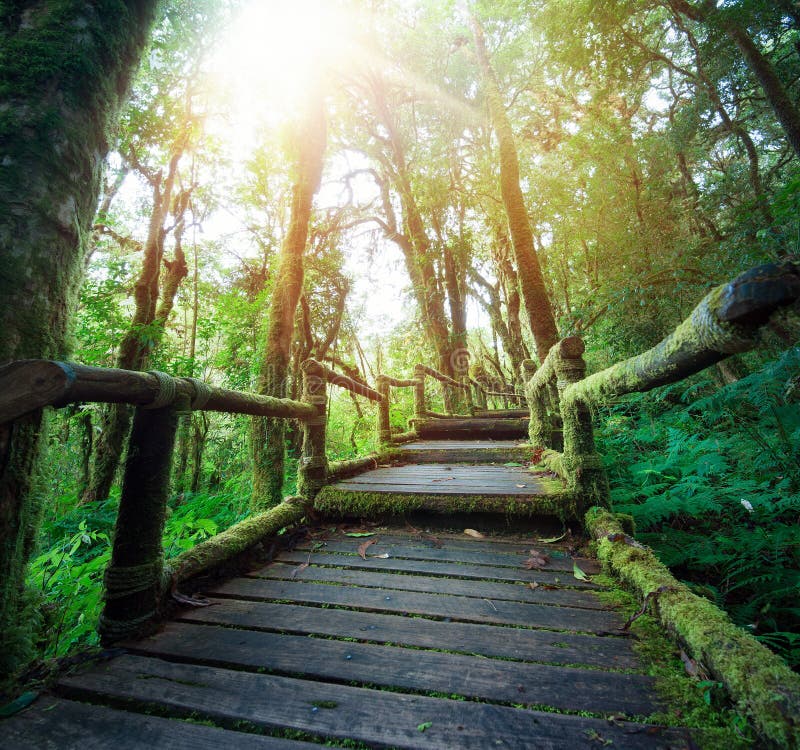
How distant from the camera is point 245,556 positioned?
2.32 meters

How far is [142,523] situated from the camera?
64.4 inches

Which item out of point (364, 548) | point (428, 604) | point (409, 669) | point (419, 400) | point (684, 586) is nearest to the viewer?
point (409, 669)

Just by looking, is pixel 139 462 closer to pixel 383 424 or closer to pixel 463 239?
pixel 383 424

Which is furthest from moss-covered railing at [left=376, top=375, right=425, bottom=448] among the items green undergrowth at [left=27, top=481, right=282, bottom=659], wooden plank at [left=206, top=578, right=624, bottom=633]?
wooden plank at [left=206, top=578, right=624, bottom=633]

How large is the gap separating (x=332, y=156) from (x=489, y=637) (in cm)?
1477

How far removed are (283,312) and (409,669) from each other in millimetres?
5522

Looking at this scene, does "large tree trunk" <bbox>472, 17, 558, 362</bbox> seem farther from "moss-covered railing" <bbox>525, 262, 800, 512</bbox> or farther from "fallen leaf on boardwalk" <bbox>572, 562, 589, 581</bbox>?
"fallen leaf on boardwalk" <bbox>572, 562, 589, 581</bbox>

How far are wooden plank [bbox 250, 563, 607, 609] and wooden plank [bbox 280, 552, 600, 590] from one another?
5 centimetres

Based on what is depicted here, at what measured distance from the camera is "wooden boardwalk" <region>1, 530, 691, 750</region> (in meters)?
1.06

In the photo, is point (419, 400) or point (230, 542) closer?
point (230, 542)

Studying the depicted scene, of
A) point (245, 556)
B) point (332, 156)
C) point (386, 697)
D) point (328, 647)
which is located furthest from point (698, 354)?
point (332, 156)

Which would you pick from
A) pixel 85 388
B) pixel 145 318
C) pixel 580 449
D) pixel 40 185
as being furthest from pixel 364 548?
pixel 145 318

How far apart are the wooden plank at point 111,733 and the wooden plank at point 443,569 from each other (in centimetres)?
117

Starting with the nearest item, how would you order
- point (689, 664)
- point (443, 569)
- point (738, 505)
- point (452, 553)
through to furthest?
point (689, 664) < point (443, 569) < point (452, 553) < point (738, 505)
